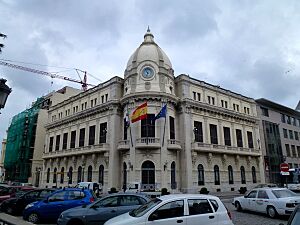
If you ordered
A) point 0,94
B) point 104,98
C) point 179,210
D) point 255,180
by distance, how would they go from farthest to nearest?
point 255,180
point 104,98
point 179,210
point 0,94

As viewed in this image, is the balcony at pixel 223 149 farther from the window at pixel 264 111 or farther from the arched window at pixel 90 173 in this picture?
the arched window at pixel 90 173

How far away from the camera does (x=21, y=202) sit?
15.5 m

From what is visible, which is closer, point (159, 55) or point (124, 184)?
point (124, 184)

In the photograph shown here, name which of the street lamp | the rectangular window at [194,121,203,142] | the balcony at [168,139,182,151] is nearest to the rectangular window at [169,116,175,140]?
the balcony at [168,139,182,151]

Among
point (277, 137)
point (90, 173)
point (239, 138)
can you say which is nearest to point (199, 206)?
point (90, 173)

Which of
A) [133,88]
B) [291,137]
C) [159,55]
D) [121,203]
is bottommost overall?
[121,203]

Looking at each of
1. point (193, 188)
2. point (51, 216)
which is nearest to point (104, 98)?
point (193, 188)

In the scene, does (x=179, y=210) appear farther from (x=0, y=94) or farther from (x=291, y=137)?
(x=291, y=137)

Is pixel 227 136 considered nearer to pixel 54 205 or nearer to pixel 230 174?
pixel 230 174

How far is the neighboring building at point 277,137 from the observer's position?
148 ft

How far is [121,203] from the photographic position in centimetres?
1027

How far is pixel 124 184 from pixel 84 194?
18613mm

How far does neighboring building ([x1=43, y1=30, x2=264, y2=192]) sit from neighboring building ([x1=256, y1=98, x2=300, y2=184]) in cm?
380

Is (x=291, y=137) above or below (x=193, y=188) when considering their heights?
above
